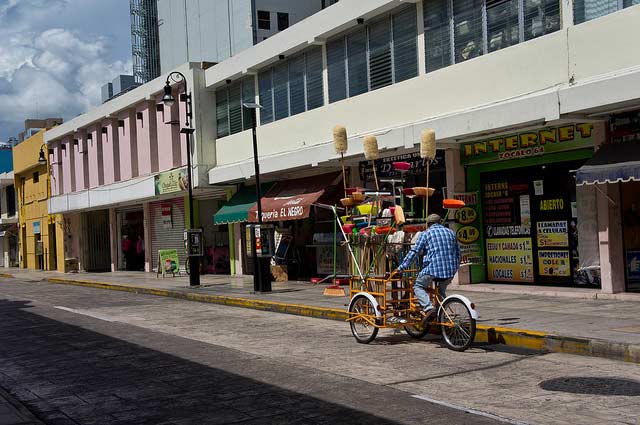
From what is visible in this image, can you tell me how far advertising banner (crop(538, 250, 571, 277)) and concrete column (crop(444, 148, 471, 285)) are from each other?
1948mm

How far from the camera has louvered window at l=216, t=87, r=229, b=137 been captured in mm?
26938

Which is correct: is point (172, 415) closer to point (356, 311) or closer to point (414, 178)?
point (356, 311)

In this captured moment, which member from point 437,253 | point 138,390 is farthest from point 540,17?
point 138,390

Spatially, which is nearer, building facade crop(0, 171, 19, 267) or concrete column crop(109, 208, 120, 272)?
concrete column crop(109, 208, 120, 272)

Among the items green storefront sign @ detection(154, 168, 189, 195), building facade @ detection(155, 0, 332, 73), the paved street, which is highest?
building facade @ detection(155, 0, 332, 73)

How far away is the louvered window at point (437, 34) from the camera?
55.7ft

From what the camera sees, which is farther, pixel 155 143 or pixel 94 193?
pixel 94 193

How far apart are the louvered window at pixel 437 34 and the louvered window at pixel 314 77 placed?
4920mm

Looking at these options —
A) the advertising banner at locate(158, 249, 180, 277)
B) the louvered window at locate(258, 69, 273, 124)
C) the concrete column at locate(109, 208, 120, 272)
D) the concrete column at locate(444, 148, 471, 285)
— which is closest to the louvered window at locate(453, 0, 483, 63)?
the concrete column at locate(444, 148, 471, 285)

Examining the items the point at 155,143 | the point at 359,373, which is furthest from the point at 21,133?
the point at 359,373

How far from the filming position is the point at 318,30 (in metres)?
21.0

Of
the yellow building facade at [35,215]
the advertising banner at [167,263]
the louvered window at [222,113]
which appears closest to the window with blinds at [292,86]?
the louvered window at [222,113]

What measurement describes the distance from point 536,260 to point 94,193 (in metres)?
26.3

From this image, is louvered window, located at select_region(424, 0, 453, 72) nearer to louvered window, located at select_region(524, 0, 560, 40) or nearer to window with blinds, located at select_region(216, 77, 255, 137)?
louvered window, located at select_region(524, 0, 560, 40)
